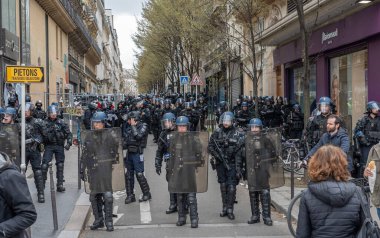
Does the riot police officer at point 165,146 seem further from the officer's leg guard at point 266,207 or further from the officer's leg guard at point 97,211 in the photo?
the officer's leg guard at point 266,207

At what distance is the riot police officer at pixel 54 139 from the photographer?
9914 millimetres

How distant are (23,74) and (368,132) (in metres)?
6.06

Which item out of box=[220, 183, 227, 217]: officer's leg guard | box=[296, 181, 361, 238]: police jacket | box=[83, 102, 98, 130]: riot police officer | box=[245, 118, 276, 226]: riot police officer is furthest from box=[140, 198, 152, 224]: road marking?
box=[83, 102, 98, 130]: riot police officer

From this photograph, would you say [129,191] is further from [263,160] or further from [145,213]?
[263,160]

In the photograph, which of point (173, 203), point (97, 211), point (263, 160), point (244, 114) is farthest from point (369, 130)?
point (244, 114)

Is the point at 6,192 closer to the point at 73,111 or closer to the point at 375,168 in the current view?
the point at 375,168

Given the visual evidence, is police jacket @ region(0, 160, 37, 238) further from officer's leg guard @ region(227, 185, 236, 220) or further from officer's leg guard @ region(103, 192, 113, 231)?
officer's leg guard @ region(227, 185, 236, 220)

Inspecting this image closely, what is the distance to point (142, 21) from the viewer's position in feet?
112

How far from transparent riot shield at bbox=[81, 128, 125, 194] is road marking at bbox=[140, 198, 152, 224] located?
70cm

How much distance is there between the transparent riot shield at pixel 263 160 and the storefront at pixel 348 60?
6353 millimetres

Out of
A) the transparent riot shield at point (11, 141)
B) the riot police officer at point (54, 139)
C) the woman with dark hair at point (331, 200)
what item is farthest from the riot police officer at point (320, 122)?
the woman with dark hair at point (331, 200)

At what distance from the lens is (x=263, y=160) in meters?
7.96

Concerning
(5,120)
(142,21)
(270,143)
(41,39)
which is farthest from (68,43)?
(270,143)

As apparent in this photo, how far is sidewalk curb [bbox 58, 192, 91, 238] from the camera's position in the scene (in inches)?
275
